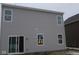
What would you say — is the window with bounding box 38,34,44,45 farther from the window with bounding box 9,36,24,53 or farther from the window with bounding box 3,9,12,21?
the window with bounding box 3,9,12,21

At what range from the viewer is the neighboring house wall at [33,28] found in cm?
1470

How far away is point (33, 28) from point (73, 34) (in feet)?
27.2

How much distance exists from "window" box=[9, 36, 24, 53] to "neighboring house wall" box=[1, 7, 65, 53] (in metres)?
0.33

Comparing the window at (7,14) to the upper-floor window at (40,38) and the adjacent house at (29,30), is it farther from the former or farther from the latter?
the upper-floor window at (40,38)

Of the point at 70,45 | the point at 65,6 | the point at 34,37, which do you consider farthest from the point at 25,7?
the point at 70,45

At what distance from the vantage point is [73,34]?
21688mm

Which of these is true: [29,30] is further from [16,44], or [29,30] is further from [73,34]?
[73,34]

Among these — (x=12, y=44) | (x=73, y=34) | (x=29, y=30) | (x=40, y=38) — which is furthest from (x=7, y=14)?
(x=73, y=34)

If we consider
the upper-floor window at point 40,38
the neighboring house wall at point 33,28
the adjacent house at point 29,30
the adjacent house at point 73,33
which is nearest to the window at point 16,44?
the adjacent house at point 29,30

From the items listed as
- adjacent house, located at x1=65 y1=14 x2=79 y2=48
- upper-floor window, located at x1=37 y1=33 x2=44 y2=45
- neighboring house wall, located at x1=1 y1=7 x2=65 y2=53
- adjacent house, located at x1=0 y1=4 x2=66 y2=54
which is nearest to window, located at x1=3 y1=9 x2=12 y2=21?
adjacent house, located at x1=0 y1=4 x2=66 y2=54

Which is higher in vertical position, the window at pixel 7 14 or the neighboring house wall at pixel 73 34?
the window at pixel 7 14

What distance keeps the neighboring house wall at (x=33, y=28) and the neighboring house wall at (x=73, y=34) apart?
160 inches

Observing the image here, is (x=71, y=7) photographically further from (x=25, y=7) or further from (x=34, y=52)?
(x=34, y=52)

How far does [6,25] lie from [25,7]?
289 cm
